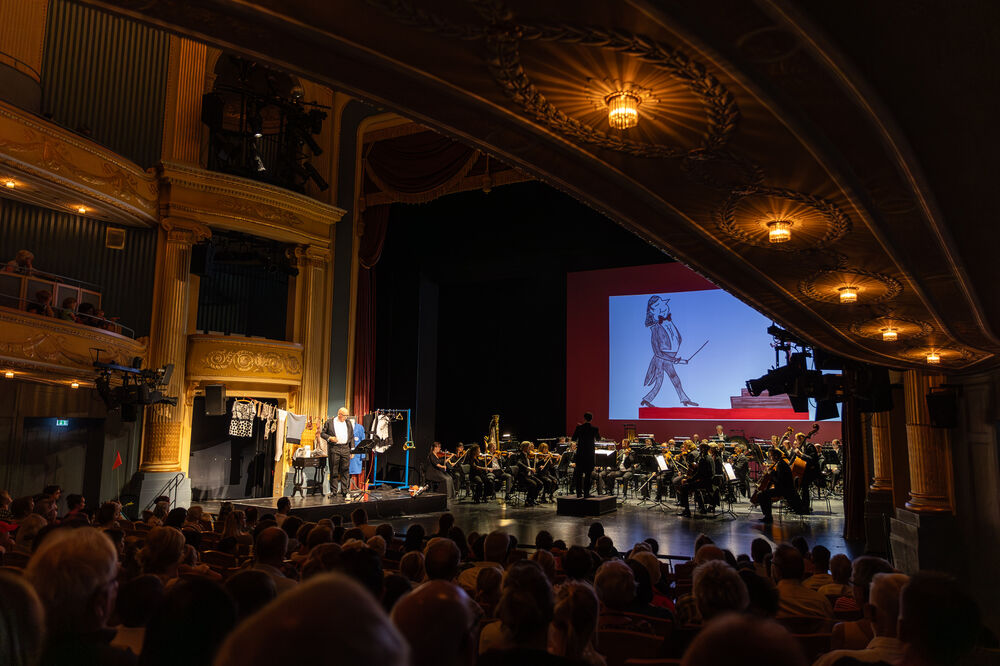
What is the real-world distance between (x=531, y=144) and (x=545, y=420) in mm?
16008

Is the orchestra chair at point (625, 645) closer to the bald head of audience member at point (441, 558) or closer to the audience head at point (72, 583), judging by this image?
the bald head of audience member at point (441, 558)

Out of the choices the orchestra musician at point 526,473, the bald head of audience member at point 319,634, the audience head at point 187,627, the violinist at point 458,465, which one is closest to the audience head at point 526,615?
the audience head at point 187,627

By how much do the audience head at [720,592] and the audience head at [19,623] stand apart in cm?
218

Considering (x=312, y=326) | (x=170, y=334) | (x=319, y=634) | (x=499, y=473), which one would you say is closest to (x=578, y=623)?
(x=319, y=634)

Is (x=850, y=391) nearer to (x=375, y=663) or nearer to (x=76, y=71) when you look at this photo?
(x=375, y=663)

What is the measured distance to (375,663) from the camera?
26.9 inches

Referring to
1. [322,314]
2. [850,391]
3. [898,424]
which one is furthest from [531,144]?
[322,314]

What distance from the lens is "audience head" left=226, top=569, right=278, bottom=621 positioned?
1979 mm

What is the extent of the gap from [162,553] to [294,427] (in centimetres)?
1091

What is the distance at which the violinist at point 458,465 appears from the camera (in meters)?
14.0

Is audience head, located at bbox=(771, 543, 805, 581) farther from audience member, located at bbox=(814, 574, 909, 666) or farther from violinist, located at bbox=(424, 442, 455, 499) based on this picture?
violinist, located at bbox=(424, 442, 455, 499)

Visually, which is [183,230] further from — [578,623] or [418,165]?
[578,623]

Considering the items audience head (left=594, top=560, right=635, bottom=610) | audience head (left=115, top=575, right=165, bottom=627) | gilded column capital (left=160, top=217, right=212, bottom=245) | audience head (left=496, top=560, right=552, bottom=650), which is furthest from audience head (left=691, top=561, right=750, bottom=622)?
gilded column capital (left=160, top=217, right=212, bottom=245)

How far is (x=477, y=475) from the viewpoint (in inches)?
534
